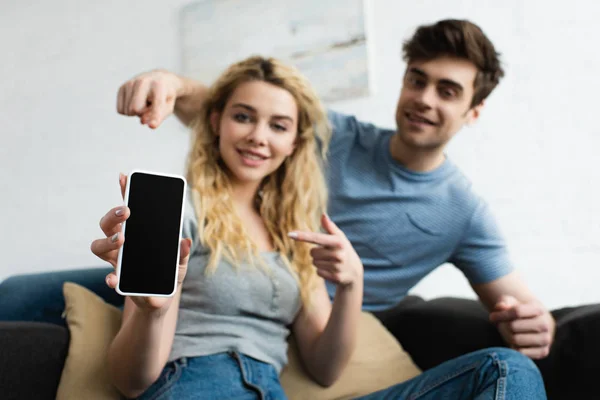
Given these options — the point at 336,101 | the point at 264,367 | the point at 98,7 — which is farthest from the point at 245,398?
the point at 98,7

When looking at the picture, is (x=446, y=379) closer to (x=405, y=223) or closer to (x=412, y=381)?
(x=412, y=381)

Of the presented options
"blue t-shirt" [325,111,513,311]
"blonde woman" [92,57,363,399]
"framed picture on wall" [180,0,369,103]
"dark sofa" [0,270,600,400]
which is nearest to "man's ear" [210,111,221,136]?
"blonde woman" [92,57,363,399]

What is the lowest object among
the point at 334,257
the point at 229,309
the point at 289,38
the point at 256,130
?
the point at 229,309

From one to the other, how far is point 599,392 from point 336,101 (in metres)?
1.30

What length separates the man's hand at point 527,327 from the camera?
1.26m

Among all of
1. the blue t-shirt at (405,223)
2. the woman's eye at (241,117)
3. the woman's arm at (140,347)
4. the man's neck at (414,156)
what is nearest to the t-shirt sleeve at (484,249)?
the blue t-shirt at (405,223)

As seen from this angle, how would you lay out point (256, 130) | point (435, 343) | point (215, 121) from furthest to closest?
point (435, 343) < point (215, 121) < point (256, 130)

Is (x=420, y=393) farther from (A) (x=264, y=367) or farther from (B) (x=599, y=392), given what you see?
(B) (x=599, y=392)

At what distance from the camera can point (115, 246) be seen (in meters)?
0.75

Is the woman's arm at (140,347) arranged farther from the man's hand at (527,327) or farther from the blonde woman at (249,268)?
the man's hand at (527,327)

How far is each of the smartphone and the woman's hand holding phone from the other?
0.01 m

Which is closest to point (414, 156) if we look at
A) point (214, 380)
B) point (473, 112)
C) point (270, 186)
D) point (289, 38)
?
→ point (473, 112)

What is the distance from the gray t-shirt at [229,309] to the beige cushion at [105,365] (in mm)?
98

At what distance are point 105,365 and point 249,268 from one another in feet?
1.03
